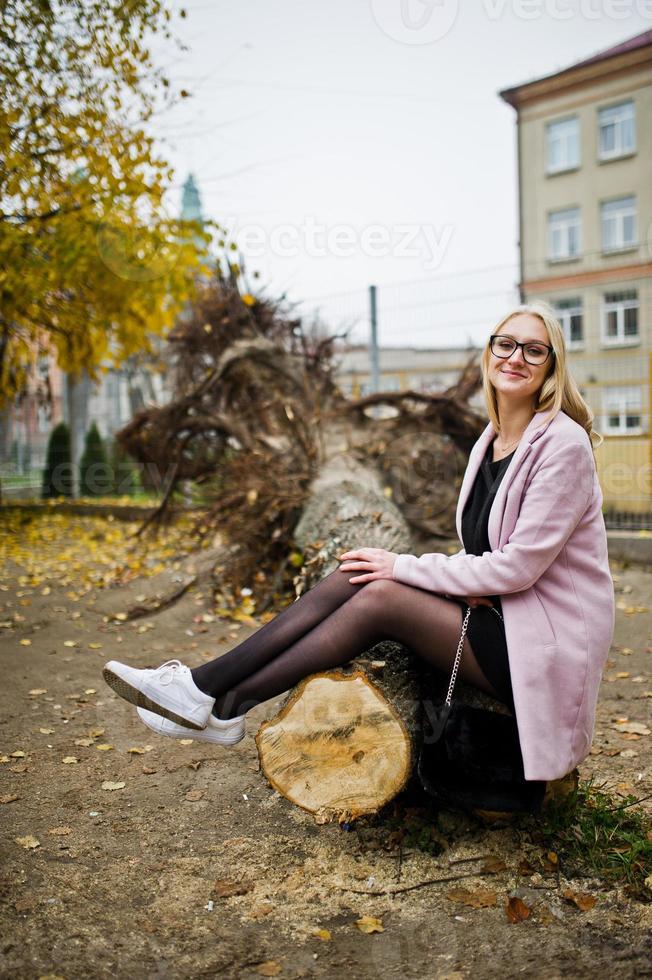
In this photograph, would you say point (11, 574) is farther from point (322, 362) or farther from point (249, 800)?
point (249, 800)

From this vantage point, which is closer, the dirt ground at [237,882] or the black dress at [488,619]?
the dirt ground at [237,882]

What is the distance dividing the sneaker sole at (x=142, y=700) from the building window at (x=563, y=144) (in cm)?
2021

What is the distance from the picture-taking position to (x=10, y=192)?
7660 millimetres

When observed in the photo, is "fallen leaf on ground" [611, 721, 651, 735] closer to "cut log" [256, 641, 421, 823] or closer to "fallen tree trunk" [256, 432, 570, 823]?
"fallen tree trunk" [256, 432, 570, 823]

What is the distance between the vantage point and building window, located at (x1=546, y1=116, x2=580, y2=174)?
65.6 ft

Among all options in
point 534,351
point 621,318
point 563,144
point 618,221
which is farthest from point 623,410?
point 563,144

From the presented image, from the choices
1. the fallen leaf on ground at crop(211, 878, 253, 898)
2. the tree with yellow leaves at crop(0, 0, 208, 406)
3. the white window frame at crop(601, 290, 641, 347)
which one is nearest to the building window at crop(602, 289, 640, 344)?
the white window frame at crop(601, 290, 641, 347)

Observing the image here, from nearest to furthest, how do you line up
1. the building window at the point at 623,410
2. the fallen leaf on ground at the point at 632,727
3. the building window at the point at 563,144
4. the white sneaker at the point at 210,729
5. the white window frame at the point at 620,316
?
the white sneaker at the point at 210,729, the fallen leaf on ground at the point at 632,727, the white window frame at the point at 620,316, the building window at the point at 623,410, the building window at the point at 563,144

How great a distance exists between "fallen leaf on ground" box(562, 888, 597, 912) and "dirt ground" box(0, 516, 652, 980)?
0.06 feet

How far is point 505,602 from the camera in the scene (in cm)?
250

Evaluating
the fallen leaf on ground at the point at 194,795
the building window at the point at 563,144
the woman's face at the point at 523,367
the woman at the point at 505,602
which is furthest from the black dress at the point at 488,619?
the building window at the point at 563,144

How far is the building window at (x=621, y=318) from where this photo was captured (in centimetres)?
834

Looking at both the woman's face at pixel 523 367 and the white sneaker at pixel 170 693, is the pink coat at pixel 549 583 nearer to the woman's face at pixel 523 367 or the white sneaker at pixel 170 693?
the woman's face at pixel 523 367

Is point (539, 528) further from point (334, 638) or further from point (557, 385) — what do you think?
point (334, 638)
